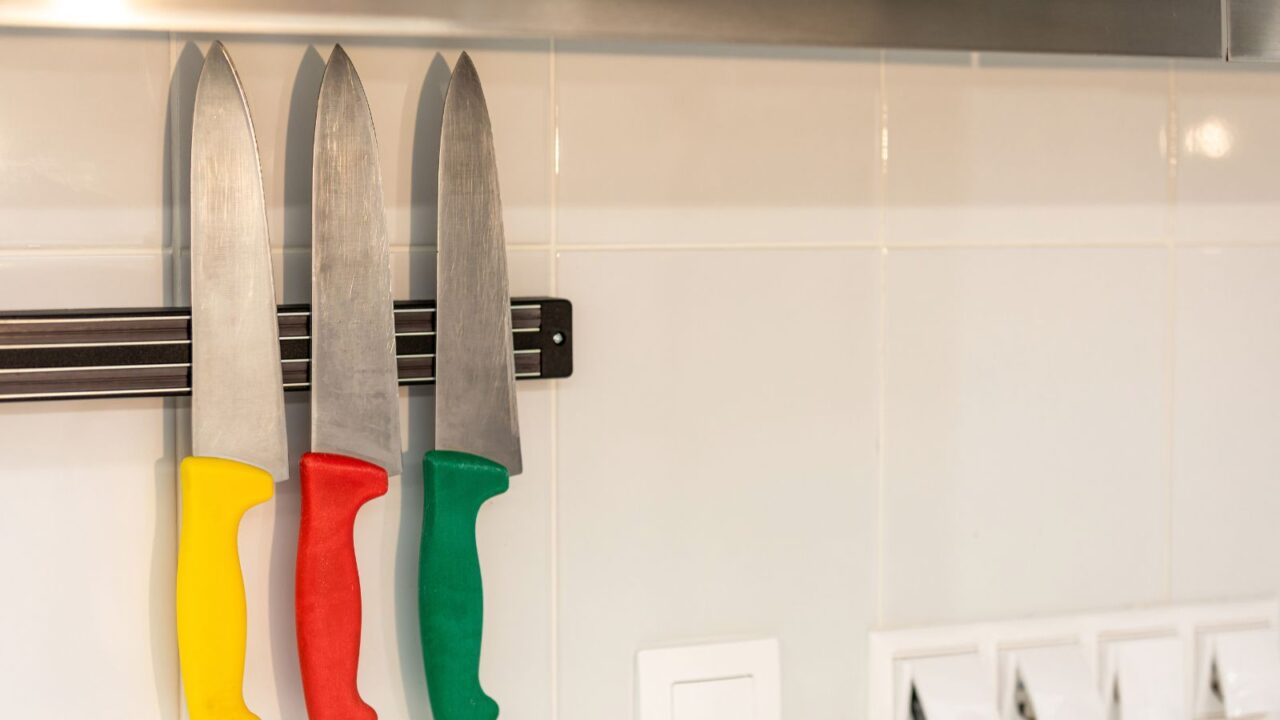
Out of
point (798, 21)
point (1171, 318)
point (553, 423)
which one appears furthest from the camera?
point (1171, 318)

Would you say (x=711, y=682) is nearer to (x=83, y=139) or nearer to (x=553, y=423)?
(x=553, y=423)

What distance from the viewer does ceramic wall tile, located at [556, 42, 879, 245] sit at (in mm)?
674

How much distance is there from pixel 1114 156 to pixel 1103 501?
23 cm

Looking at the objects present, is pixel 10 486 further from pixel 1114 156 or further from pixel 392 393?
pixel 1114 156

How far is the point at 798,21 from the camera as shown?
551 millimetres

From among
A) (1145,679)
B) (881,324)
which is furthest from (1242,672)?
(881,324)

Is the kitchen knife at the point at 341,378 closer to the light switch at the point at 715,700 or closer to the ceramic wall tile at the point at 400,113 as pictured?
the ceramic wall tile at the point at 400,113

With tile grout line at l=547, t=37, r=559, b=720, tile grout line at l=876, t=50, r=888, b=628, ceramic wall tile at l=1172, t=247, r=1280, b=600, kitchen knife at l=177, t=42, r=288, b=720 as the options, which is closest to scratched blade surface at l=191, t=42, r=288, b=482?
kitchen knife at l=177, t=42, r=288, b=720

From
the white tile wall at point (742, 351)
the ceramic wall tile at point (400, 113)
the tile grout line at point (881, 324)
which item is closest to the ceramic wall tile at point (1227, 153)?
the white tile wall at point (742, 351)

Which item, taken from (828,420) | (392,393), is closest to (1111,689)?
(828,420)

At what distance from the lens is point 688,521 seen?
0.70 m

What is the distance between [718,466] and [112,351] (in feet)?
1.13

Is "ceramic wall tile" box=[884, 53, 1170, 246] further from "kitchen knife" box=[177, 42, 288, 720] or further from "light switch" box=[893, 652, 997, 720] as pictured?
"kitchen knife" box=[177, 42, 288, 720]

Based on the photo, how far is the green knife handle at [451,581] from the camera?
61cm
